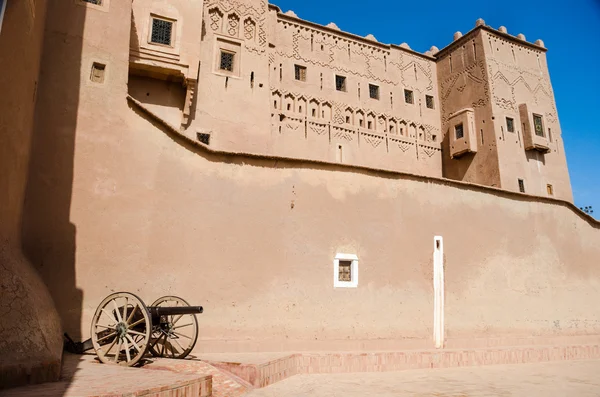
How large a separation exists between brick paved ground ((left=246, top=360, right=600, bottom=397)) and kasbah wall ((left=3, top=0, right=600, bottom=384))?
1.14 meters

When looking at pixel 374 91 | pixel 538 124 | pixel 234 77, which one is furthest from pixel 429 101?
pixel 234 77

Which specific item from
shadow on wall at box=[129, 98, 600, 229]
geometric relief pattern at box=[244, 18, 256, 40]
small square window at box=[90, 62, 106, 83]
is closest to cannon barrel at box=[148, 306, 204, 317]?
shadow on wall at box=[129, 98, 600, 229]

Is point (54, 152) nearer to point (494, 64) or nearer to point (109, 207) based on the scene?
point (109, 207)

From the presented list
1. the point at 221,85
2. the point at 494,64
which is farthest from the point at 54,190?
the point at 494,64

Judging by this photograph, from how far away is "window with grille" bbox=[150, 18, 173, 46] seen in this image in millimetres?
12500

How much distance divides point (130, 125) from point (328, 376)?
18.4 ft

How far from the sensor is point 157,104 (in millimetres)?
13000

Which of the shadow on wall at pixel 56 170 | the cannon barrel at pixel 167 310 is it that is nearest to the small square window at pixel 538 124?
the cannon barrel at pixel 167 310

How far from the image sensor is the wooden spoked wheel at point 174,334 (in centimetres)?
675

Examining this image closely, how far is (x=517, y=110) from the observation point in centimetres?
1906

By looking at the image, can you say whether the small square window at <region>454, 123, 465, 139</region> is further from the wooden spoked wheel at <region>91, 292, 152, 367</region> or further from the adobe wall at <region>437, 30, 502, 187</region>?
the wooden spoked wheel at <region>91, 292, 152, 367</region>

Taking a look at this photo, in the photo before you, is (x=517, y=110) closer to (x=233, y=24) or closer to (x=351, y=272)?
(x=233, y=24)

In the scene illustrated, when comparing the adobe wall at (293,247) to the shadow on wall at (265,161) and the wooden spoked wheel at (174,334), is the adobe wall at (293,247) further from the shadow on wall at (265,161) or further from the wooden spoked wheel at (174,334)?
the wooden spoked wheel at (174,334)

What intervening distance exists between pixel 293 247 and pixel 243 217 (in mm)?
1145
